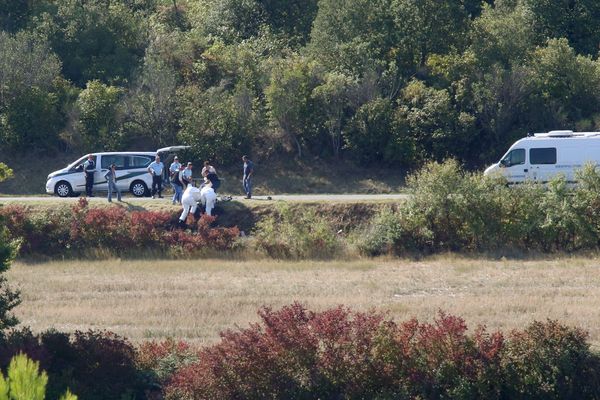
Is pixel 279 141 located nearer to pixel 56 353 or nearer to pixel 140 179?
pixel 140 179

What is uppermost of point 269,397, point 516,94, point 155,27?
point 155,27

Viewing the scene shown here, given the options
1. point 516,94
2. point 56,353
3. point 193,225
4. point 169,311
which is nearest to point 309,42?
point 516,94

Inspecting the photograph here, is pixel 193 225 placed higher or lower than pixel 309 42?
lower

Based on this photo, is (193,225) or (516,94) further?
(516,94)

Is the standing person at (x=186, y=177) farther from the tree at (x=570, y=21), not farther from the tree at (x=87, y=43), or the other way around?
the tree at (x=570, y=21)

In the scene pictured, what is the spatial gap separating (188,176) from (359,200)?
17.7 ft

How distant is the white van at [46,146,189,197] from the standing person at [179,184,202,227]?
4.62 m

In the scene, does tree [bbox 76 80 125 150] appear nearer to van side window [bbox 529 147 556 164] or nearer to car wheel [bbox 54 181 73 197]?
car wheel [bbox 54 181 73 197]

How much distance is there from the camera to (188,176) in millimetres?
33938

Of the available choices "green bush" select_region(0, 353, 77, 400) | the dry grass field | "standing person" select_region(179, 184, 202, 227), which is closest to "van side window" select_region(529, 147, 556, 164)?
the dry grass field

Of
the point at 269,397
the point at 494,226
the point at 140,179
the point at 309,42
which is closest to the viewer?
the point at 269,397

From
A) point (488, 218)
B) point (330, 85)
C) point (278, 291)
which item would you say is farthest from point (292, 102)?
point (278, 291)

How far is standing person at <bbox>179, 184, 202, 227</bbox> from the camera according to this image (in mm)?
32656

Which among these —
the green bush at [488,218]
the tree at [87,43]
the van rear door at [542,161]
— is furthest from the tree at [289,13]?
the green bush at [488,218]
